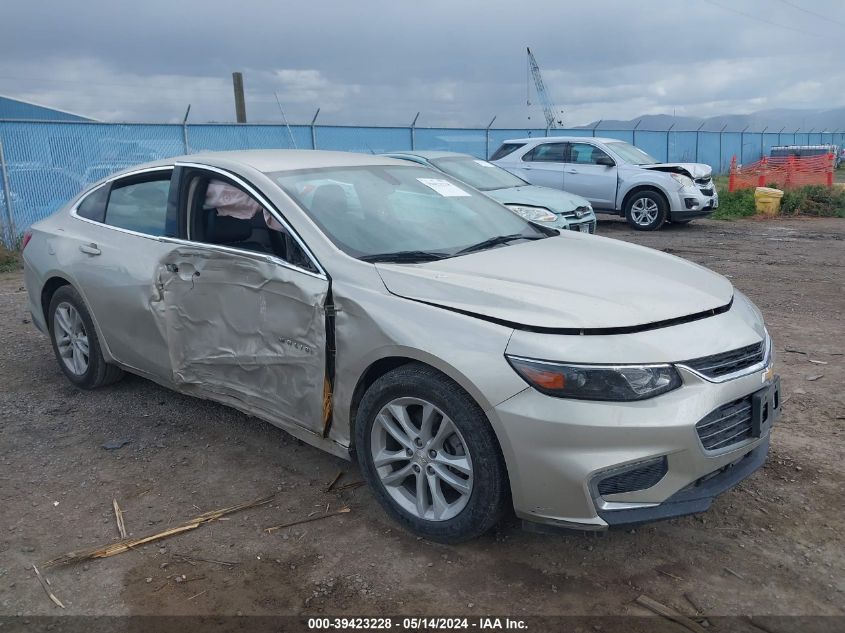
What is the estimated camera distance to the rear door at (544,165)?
1516 cm

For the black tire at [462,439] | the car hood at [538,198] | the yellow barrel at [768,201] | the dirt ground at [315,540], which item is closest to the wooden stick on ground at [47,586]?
the dirt ground at [315,540]

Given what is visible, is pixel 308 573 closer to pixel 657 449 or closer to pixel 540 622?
pixel 540 622

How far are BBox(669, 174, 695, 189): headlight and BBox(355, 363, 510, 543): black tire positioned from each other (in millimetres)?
12342

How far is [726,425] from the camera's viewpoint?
9.68ft

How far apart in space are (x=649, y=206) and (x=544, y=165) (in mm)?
2246

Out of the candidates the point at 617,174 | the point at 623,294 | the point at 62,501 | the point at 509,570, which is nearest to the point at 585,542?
the point at 509,570

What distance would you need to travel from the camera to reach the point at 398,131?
2033 cm

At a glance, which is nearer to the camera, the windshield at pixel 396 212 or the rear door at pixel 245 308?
the rear door at pixel 245 308

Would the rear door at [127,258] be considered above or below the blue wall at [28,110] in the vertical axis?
below

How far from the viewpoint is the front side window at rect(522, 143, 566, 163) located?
15203 millimetres

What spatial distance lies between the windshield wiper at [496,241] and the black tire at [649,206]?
1086cm

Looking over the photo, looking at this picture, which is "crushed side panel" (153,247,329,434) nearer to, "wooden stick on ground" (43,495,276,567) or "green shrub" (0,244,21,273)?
"wooden stick on ground" (43,495,276,567)

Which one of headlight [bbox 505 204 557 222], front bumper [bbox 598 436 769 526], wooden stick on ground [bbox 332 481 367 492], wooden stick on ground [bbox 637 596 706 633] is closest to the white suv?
headlight [bbox 505 204 557 222]

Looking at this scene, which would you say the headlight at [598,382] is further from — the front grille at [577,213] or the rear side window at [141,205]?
the front grille at [577,213]
